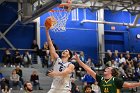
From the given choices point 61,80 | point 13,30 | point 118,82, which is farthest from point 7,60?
point 118,82

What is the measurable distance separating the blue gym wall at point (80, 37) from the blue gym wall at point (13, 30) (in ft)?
6.85

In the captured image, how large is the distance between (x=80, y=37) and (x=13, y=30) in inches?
213

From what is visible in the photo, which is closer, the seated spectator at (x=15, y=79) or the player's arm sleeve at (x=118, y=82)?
the player's arm sleeve at (x=118, y=82)

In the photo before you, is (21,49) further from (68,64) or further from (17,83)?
(68,64)

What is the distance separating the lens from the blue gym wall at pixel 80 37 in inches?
1057

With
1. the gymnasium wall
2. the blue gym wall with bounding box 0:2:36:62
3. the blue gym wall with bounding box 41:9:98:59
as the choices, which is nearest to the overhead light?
the blue gym wall with bounding box 0:2:36:62

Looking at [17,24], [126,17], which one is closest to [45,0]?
[17,24]

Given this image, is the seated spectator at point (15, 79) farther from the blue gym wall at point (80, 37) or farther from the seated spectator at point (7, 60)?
the blue gym wall at point (80, 37)

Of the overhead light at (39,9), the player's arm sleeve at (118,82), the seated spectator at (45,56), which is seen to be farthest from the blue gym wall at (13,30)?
the player's arm sleeve at (118,82)

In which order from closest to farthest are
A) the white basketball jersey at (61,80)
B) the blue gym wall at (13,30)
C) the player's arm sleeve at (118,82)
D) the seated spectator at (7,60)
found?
the player's arm sleeve at (118,82) → the white basketball jersey at (61,80) → the seated spectator at (7,60) → the blue gym wall at (13,30)

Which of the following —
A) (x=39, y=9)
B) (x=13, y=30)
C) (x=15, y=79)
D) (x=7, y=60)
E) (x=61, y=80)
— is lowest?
(x=15, y=79)

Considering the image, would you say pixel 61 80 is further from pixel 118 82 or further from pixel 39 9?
pixel 39 9

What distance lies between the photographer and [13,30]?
83.1 feet

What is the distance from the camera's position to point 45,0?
59.2ft
